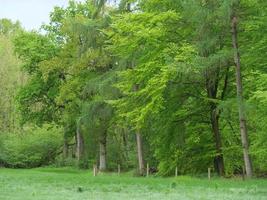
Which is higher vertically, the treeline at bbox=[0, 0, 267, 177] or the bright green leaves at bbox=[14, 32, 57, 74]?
the bright green leaves at bbox=[14, 32, 57, 74]

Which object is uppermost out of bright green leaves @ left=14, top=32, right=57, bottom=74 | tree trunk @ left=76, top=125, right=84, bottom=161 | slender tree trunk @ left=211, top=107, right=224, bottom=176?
bright green leaves @ left=14, top=32, right=57, bottom=74

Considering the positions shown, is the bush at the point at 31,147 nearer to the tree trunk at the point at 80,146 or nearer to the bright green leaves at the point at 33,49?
the tree trunk at the point at 80,146

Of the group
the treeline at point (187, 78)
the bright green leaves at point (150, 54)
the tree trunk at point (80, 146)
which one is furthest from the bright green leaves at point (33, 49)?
the bright green leaves at point (150, 54)

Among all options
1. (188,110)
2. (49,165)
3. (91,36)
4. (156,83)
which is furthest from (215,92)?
(49,165)

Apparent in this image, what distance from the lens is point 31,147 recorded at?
169 feet

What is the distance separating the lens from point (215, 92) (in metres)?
28.0

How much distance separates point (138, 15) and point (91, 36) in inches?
333

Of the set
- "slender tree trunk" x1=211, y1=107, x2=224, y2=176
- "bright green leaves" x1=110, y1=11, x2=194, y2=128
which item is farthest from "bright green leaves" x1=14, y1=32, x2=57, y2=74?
"slender tree trunk" x1=211, y1=107, x2=224, y2=176

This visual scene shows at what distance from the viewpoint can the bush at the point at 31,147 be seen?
50.7 meters

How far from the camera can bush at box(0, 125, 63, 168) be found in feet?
166

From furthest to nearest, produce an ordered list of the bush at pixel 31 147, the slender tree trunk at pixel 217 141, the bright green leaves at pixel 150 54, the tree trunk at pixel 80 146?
1. the bush at pixel 31 147
2. the tree trunk at pixel 80 146
3. the slender tree trunk at pixel 217 141
4. the bright green leaves at pixel 150 54

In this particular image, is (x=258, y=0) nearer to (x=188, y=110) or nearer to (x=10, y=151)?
(x=188, y=110)

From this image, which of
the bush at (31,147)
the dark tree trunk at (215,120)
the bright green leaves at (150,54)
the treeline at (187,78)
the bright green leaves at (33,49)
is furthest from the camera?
the bush at (31,147)

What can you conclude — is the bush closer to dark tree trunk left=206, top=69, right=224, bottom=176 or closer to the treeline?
the treeline
